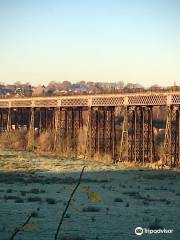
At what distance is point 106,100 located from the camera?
4575 cm

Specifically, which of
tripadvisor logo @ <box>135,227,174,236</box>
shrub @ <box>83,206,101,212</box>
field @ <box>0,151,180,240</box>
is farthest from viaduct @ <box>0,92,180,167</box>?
tripadvisor logo @ <box>135,227,174,236</box>

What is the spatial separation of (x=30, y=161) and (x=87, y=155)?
806cm

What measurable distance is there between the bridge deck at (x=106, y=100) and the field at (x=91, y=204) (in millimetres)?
7706

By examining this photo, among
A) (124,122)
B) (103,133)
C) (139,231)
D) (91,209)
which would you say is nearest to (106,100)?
(103,133)

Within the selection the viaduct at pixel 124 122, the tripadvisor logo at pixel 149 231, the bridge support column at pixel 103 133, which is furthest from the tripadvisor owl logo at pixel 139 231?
the bridge support column at pixel 103 133

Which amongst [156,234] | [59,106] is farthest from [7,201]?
[59,106]

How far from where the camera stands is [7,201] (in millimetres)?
17719

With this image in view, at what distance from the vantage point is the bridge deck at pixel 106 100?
131ft

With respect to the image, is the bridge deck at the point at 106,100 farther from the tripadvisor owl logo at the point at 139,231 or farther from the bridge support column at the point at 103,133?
the tripadvisor owl logo at the point at 139,231

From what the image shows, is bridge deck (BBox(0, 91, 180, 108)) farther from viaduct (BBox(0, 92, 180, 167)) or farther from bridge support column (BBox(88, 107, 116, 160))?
bridge support column (BBox(88, 107, 116, 160))

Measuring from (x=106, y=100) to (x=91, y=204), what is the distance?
93.9 feet

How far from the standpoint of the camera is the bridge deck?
131ft

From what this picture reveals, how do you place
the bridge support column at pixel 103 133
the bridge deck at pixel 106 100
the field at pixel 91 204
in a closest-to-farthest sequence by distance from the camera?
the field at pixel 91 204 → the bridge deck at pixel 106 100 → the bridge support column at pixel 103 133

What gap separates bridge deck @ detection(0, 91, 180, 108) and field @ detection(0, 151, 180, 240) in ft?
25.3
